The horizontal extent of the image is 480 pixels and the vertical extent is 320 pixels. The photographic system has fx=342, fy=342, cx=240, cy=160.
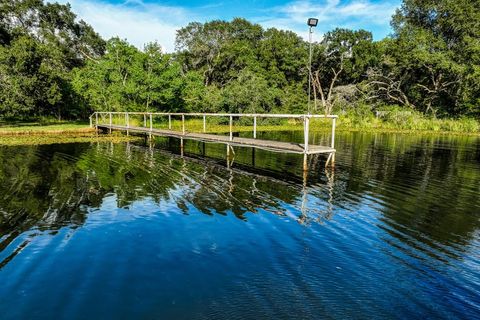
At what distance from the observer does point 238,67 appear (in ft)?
194

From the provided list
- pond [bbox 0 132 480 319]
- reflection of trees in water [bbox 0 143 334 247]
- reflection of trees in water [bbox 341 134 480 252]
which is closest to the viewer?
pond [bbox 0 132 480 319]

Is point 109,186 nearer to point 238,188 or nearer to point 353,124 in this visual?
point 238,188

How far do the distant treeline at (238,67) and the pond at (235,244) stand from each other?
922 inches

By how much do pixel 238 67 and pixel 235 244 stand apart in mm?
54459

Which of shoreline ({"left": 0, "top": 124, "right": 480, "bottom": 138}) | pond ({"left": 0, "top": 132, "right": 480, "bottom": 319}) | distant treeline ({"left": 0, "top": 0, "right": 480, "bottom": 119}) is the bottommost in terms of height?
pond ({"left": 0, "top": 132, "right": 480, "bottom": 319})

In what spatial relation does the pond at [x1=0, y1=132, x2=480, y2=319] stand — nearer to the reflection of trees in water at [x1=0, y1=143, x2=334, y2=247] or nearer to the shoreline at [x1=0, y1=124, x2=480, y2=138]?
the reflection of trees in water at [x1=0, y1=143, x2=334, y2=247]

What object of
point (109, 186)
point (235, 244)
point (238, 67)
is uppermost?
point (238, 67)

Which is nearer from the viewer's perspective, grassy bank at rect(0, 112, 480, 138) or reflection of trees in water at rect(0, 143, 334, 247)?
reflection of trees in water at rect(0, 143, 334, 247)

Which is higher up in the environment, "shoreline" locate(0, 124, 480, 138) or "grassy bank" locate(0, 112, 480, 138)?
"grassy bank" locate(0, 112, 480, 138)

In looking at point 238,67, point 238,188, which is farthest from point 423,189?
point 238,67

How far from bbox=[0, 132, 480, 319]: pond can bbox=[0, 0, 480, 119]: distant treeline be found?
23430mm

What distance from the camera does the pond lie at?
17.4 feet

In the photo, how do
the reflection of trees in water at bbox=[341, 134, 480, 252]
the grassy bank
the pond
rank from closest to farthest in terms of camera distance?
the pond
the reflection of trees in water at bbox=[341, 134, 480, 252]
the grassy bank

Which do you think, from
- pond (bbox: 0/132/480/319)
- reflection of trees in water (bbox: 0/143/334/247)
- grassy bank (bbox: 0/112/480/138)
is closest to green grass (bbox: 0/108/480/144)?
grassy bank (bbox: 0/112/480/138)
